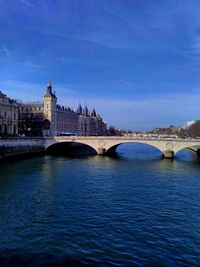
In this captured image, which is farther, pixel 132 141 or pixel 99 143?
pixel 99 143

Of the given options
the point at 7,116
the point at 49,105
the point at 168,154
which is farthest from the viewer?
the point at 49,105

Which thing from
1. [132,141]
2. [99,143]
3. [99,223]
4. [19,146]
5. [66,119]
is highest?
[66,119]

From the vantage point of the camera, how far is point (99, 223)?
54.7 ft

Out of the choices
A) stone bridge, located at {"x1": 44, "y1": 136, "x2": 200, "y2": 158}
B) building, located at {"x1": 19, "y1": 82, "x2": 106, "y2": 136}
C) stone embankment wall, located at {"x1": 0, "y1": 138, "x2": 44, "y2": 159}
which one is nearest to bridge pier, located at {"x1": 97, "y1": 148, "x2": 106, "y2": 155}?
stone bridge, located at {"x1": 44, "y1": 136, "x2": 200, "y2": 158}

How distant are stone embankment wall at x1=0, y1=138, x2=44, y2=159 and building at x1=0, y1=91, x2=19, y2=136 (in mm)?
10025

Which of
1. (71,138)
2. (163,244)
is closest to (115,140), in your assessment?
(71,138)

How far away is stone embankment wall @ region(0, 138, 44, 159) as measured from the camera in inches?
2230

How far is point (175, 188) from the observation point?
88.8 feet

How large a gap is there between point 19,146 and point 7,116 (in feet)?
58.7

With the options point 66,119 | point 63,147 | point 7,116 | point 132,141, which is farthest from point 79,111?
point 132,141

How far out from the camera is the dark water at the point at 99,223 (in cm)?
1245

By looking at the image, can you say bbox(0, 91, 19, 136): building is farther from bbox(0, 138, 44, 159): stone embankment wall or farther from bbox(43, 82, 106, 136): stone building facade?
bbox(43, 82, 106, 136): stone building facade

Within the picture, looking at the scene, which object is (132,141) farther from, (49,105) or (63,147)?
(49,105)

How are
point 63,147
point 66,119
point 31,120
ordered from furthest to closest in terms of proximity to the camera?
point 66,119, point 31,120, point 63,147
